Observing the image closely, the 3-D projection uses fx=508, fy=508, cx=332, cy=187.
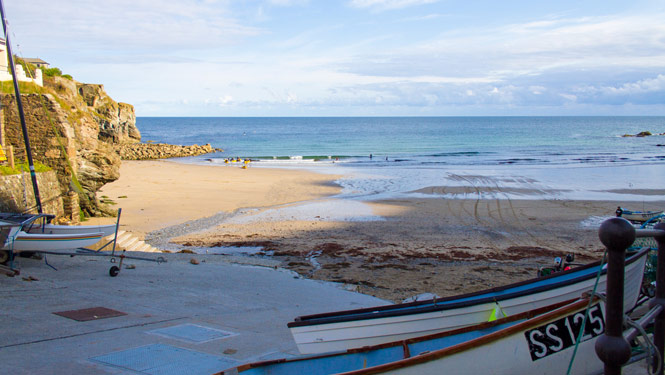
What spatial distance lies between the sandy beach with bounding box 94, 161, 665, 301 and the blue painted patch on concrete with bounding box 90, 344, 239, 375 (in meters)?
5.35

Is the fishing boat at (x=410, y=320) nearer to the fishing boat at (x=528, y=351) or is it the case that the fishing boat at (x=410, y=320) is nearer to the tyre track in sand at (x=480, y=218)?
the fishing boat at (x=528, y=351)

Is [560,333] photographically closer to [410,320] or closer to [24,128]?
[410,320]

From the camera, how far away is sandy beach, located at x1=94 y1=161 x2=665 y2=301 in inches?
519

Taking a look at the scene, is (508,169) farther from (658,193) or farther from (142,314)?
(142,314)

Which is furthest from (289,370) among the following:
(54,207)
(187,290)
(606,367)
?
(54,207)

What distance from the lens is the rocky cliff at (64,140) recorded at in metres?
16.2

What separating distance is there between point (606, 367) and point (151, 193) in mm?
28096

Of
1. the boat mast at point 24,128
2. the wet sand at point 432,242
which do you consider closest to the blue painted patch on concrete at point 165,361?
the wet sand at point 432,242

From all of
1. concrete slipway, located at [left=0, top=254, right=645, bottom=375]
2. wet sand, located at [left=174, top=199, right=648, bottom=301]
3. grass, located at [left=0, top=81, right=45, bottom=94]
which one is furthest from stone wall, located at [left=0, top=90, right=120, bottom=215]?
concrete slipway, located at [left=0, top=254, right=645, bottom=375]

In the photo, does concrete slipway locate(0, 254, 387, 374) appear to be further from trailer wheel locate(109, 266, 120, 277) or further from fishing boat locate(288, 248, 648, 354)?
fishing boat locate(288, 248, 648, 354)

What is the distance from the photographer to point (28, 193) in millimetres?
14156

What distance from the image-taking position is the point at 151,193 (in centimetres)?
2808

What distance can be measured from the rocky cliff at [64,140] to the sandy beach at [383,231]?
2.12m

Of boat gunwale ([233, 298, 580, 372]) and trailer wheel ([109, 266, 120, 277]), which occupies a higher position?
boat gunwale ([233, 298, 580, 372])
